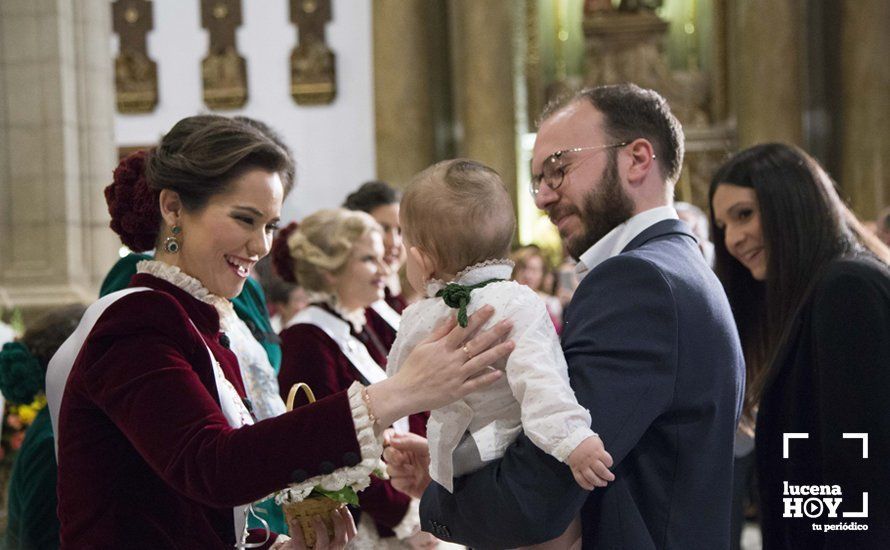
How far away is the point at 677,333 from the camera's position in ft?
7.00

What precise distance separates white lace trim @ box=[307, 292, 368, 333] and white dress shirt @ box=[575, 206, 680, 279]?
174 cm

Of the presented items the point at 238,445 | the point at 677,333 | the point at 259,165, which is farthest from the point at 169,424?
the point at 677,333

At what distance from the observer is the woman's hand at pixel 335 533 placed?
7.77ft

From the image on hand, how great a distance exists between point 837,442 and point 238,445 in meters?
1.55

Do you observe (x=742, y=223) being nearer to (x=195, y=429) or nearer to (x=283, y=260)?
(x=283, y=260)

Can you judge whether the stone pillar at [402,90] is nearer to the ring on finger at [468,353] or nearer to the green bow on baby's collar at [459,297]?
the green bow on baby's collar at [459,297]

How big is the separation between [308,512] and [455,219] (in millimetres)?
652

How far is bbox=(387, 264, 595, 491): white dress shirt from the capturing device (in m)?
1.99

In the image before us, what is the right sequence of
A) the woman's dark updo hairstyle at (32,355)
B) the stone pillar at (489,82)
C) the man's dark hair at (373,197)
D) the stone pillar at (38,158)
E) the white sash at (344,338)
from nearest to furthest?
1. the woman's dark updo hairstyle at (32,355)
2. the white sash at (344,338)
3. the man's dark hair at (373,197)
4. the stone pillar at (38,158)
5. the stone pillar at (489,82)

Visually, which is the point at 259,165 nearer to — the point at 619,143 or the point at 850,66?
the point at 619,143

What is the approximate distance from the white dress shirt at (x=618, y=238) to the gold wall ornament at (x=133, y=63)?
13.4 metres

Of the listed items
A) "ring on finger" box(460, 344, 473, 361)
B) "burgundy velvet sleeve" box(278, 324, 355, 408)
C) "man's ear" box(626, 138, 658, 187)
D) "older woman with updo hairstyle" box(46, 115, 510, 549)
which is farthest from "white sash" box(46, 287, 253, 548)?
"burgundy velvet sleeve" box(278, 324, 355, 408)

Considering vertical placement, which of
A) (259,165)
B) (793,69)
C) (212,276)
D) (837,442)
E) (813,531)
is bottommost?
(813,531)

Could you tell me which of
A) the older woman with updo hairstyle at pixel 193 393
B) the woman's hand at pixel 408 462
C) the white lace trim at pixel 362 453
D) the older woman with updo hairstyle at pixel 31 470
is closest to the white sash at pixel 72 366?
the older woman with updo hairstyle at pixel 193 393
